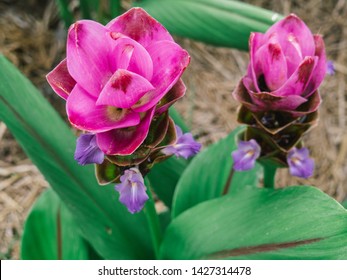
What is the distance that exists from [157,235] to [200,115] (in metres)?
0.79

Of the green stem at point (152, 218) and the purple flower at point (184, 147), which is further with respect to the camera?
the green stem at point (152, 218)

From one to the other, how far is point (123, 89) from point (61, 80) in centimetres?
10

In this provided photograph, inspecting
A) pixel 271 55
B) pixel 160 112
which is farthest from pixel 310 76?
pixel 160 112

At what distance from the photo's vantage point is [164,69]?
0.63m

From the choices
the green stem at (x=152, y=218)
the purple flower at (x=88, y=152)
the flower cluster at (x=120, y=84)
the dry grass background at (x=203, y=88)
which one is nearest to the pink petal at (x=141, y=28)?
the flower cluster at (x=120, y=84)

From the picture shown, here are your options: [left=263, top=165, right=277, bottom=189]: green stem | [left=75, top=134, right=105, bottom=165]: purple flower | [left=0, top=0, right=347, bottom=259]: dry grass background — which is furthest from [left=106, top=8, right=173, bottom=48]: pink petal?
[left=0, top=0, right=347, bottom=259]: dry grass background

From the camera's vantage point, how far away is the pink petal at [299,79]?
714mm

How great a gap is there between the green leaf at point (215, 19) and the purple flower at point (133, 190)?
574mm

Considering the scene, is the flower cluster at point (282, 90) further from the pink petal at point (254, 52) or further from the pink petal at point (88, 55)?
the pink petal at point (88, 55)

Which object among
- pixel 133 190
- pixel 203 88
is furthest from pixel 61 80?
pixel 203 88

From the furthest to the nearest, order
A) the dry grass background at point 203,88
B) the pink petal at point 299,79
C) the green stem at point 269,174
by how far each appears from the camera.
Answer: the dry grass background at point 203,88
the green stem at point 269,174
the pink petal at point 299,79

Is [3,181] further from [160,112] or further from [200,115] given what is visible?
[160,112]

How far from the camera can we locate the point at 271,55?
732 millimetres

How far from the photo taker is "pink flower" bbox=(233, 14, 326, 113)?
0.73 meters
